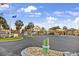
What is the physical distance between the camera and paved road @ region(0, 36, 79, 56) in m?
1.02

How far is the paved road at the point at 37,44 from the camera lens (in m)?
1.02

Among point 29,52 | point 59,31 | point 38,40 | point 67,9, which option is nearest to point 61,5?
point 67,9

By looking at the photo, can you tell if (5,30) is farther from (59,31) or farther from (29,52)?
(59,31)

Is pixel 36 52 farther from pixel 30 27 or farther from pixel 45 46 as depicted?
pixel 30 27

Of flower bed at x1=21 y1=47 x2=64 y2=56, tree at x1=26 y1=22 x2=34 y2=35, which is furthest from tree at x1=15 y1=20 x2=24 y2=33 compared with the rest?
flower bed at x1=21 y1=47 x2=64 y2=56

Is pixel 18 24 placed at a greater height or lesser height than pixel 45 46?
greater

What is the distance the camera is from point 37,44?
103cm

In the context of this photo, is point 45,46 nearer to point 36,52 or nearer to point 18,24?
point 36,52

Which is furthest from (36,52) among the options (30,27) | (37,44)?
(30,27)

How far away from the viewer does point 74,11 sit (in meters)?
1.02

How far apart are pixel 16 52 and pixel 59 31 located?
329mm

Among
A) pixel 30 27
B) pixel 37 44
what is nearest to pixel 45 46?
pixel 37 44

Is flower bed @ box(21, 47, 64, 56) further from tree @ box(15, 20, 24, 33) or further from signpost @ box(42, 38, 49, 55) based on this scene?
tree @ box(15, 20, 24, 33)

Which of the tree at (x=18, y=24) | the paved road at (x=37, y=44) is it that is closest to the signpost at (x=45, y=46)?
the paved road at (x=37, y=44)
